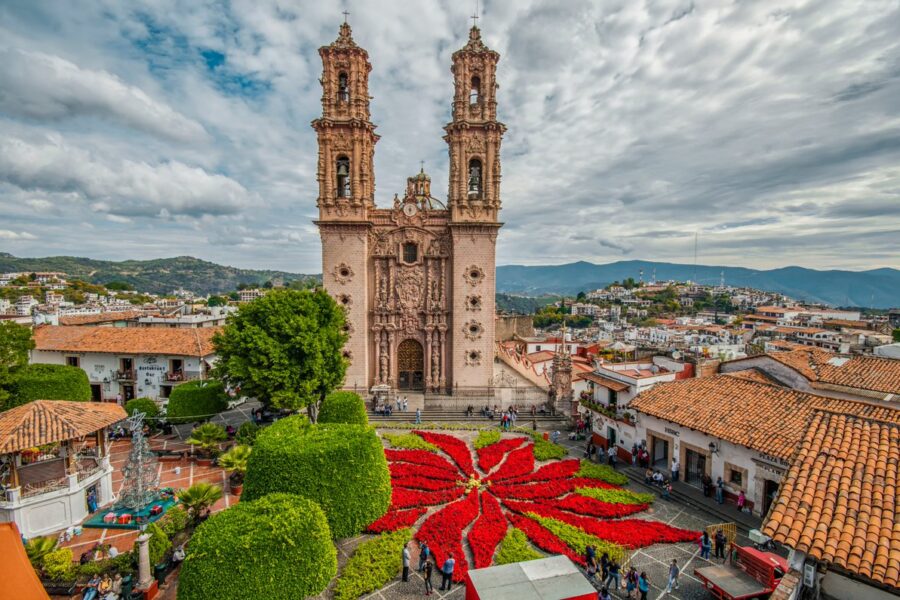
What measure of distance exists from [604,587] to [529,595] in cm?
462

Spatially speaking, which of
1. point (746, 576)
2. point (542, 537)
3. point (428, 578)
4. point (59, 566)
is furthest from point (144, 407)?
point (746, 576)

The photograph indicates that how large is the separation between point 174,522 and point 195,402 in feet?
48.7

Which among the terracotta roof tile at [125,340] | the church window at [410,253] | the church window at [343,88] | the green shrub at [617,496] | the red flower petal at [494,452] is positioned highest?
the church window at [343,88]

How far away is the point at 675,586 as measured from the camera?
15344 millimetres

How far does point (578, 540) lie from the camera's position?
58.3ft

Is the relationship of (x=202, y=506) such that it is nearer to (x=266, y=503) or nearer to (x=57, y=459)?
(x=266, y=503)

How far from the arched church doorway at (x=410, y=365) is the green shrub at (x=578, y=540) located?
2247cm

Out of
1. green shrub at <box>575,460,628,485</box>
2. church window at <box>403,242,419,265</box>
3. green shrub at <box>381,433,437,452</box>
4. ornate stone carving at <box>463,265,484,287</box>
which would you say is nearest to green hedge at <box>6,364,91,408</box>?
green shrub at <box>381,433,437,452</box>

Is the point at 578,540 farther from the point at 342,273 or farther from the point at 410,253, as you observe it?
the point at 342,273

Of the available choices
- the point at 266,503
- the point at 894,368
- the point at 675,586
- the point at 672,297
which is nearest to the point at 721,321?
the point at 672,297

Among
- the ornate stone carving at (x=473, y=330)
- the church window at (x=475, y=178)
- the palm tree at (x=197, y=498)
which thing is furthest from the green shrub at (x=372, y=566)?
the church window at (x=475, y=178)

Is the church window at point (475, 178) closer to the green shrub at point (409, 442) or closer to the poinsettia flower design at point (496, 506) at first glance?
the green shrub at point (409, 442)

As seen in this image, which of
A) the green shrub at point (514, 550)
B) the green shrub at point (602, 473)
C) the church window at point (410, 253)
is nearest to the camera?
the green shrub at point (514, 550)

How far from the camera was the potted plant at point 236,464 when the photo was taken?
22391mm
